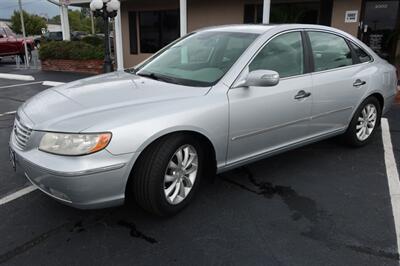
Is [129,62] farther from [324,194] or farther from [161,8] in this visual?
[324,194]

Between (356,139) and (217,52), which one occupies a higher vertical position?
(217,52)

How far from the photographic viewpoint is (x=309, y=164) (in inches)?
165

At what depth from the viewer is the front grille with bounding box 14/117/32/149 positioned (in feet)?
8.92

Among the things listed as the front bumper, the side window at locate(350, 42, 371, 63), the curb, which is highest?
the side window at locate(350, 42, 371, 63)

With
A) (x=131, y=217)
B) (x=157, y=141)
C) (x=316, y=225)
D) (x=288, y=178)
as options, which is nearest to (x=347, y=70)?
(x=288, y=178)

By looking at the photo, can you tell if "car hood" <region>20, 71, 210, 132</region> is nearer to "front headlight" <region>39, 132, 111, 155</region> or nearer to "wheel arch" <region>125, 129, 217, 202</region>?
"front headlight" <region>39, 132, 111, 155</region>

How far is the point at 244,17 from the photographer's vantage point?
40.9 ft

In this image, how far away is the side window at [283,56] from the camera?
11.3 feet

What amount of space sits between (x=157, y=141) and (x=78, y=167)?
0.60 m

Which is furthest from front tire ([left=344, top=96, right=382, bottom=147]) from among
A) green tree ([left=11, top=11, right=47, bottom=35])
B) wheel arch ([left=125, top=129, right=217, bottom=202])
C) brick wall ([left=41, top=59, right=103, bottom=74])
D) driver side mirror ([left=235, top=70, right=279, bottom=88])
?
green tree ([left=11, top=11, right=47, bottom=35])

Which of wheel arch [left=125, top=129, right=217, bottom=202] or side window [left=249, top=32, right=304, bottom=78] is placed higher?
side window [left=249, top=32, right=304, bottom=78]

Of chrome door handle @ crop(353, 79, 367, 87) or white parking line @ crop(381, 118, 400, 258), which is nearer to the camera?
white parking line @ crop(381, 118, 400, 258)

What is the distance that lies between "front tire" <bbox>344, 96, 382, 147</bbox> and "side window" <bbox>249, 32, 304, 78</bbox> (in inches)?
48.5

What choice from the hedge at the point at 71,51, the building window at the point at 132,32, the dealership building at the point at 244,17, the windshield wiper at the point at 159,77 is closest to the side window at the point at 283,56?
the windshield wiper at the point at 159,77
